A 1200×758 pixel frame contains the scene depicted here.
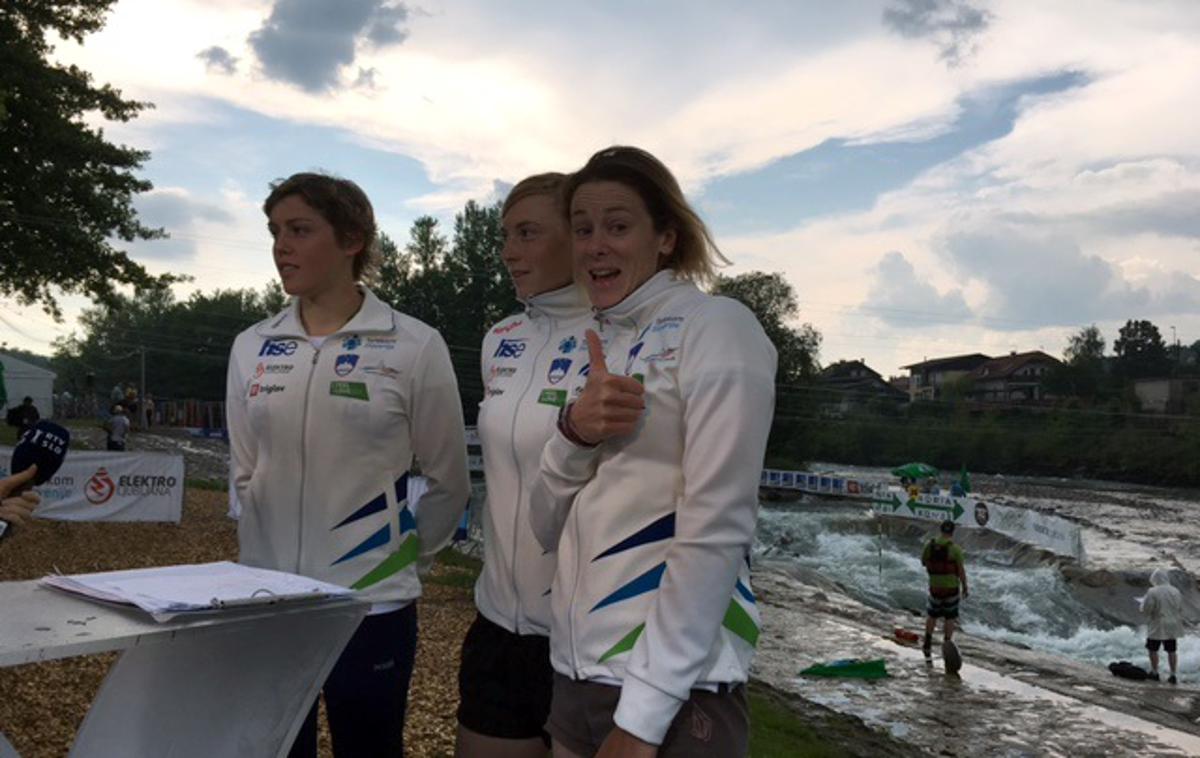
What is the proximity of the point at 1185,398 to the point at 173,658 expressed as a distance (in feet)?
341

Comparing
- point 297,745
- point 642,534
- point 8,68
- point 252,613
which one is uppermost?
point 8,68

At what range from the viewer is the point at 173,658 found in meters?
2.34

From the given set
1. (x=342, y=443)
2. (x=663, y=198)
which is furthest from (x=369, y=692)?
(x=663, y=198)

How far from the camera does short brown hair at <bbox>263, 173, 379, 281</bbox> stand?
9.85 feet

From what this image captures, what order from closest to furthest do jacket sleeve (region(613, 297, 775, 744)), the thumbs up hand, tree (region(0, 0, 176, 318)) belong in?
jacket sleeve (region(613, 297, 775, 744))
the thumbs up hand
tree (region(0, 0, 176, 318))

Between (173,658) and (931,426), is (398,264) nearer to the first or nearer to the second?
(931,426)

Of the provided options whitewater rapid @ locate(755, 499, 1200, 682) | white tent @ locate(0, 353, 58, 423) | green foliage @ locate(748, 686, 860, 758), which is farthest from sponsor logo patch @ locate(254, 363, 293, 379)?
white tent @ locate(0, 353, 58, 423)

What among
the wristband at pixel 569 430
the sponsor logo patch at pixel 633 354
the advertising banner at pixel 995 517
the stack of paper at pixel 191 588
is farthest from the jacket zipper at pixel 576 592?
the advertising banner at pixel 995 517

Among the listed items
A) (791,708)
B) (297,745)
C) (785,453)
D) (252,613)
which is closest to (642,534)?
(252,613)

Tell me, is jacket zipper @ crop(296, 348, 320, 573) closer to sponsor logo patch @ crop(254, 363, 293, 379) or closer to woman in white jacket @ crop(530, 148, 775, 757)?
sponsor logo patch @ crop(254, 363, 293, 379)

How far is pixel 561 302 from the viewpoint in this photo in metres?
2.95

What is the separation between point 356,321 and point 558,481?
3.76 ft

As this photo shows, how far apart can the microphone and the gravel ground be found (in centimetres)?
26

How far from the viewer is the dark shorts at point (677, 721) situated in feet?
6.14
